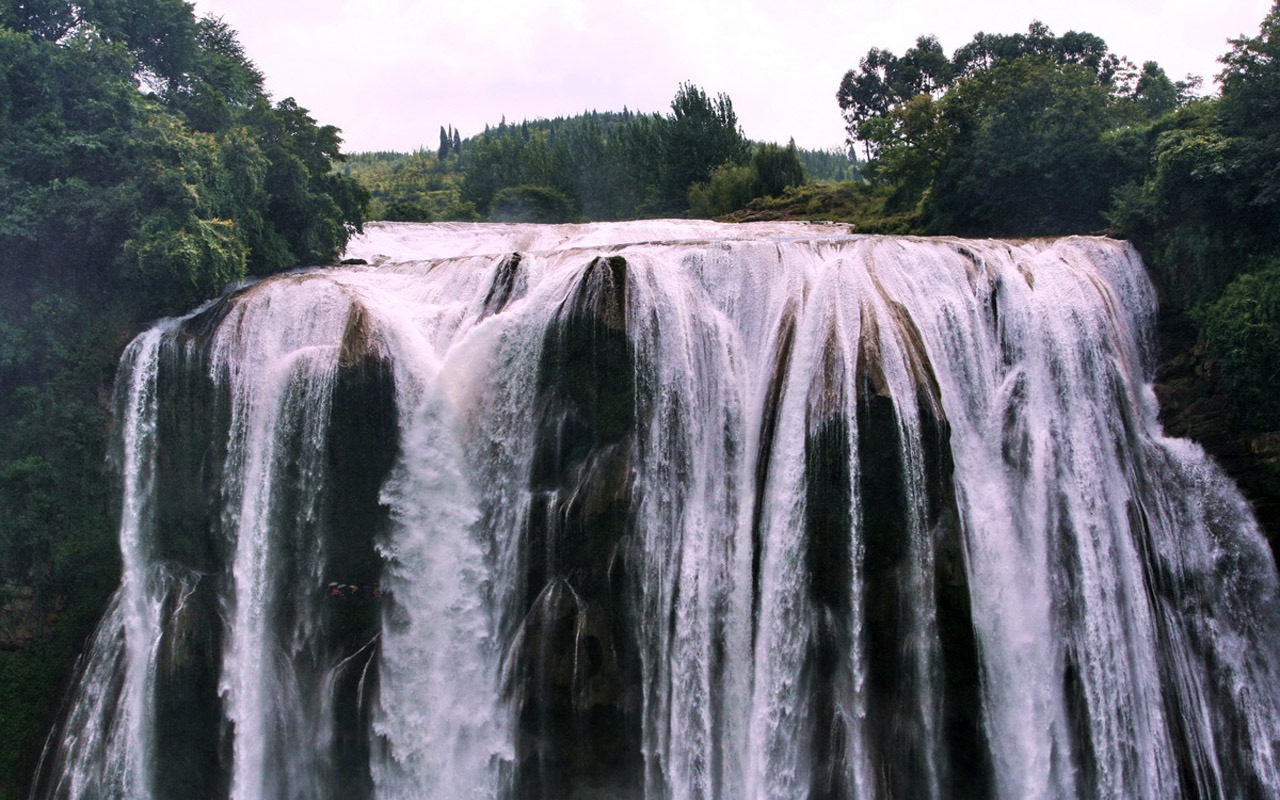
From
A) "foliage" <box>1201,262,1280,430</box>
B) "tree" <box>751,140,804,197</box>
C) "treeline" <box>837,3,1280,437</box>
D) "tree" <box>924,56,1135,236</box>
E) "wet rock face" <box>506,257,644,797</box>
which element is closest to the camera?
"wet rock face" <box>506,257,644,797</box>

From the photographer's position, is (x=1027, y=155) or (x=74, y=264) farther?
(x=1027, y=155)

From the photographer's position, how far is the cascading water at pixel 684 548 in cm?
1396

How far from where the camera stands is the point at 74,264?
1859cm

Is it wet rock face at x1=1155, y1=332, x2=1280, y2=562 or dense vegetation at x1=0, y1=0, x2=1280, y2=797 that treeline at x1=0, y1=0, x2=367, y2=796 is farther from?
wet rock face at x1=1155, y1=332, x2=1280, y2=562

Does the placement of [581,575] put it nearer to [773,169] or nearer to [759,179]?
[759,179]

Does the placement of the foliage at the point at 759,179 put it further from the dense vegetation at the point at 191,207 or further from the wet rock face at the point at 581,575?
the wet rock face at the point at 581,575

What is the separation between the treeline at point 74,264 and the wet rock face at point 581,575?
8411mm

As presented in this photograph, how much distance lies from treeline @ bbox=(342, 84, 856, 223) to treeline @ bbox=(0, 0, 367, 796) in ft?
71.9

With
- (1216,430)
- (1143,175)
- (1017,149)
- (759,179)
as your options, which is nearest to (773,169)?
(759,179)

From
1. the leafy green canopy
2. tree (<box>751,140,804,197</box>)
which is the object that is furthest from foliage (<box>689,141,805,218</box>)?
the leafy green canopy

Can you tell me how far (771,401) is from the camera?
15406 mm

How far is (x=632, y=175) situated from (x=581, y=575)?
39273 millimetres

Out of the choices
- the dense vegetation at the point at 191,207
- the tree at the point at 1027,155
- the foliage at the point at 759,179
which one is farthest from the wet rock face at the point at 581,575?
the foliage at the point at 759,179

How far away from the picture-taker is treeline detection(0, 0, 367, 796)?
17125 mm
